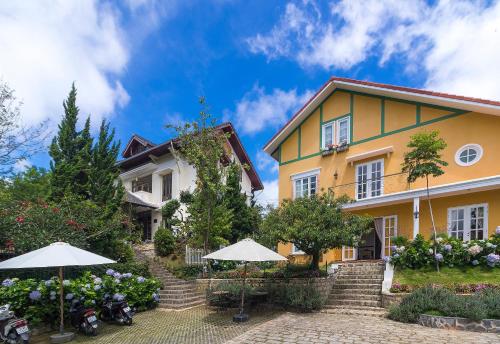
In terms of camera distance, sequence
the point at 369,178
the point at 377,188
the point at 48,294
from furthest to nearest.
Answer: the point at 369,178
the point at 377,188
the point at 48,294

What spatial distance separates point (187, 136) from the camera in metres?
14.6

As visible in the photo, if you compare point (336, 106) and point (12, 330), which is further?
point (336, 106)

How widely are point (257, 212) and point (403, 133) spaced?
10590 millimetres

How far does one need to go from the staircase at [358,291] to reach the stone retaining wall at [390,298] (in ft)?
0.66

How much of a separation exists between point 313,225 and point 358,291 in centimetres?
299

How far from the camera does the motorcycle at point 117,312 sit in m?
9.20

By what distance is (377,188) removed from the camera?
16031mm

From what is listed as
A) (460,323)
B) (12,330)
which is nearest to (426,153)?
(460,323)

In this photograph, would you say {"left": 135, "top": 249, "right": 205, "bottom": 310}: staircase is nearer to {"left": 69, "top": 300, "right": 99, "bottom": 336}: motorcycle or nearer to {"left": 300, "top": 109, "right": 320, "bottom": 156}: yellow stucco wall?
{"left": 69, "top": 300, "right": 99, "bottom": 336}: motorcycle

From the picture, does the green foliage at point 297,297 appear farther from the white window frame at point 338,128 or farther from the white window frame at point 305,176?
the white window frame at point 338,128

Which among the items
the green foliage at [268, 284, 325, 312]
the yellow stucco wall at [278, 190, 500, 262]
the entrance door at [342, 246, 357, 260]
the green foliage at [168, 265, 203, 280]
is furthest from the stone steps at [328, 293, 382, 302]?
the green foliage at [168, 265, 203, 280]

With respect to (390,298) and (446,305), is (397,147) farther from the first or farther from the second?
(446,305)

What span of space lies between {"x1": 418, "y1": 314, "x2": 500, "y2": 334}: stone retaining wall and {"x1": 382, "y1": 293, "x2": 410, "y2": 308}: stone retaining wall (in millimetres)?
1271

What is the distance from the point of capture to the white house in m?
22.4
